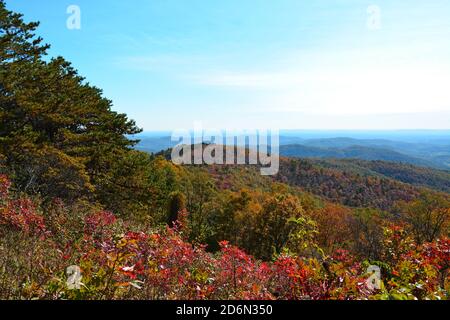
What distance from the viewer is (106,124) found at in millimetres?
23906

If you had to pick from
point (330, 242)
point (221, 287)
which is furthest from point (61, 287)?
point (330, 242)

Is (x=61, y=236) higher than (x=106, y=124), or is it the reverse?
(x=106, y=124)

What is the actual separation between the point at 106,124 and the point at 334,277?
22.7m

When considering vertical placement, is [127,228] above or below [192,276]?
below

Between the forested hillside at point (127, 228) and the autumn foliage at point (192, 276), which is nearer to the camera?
the autumn foliage at point (192, 276)

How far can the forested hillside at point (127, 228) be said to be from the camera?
14.1ft

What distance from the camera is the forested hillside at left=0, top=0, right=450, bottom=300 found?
4.31m

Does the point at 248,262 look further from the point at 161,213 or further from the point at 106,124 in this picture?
the point at 161,213

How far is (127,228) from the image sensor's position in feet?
36.2

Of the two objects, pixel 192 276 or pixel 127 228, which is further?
pixel 127 228

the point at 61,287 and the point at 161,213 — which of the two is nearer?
the point at 61,287

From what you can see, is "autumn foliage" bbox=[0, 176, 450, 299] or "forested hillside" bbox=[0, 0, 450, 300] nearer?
"autumn foliage" bbox=[0, 176, 450, 299]
